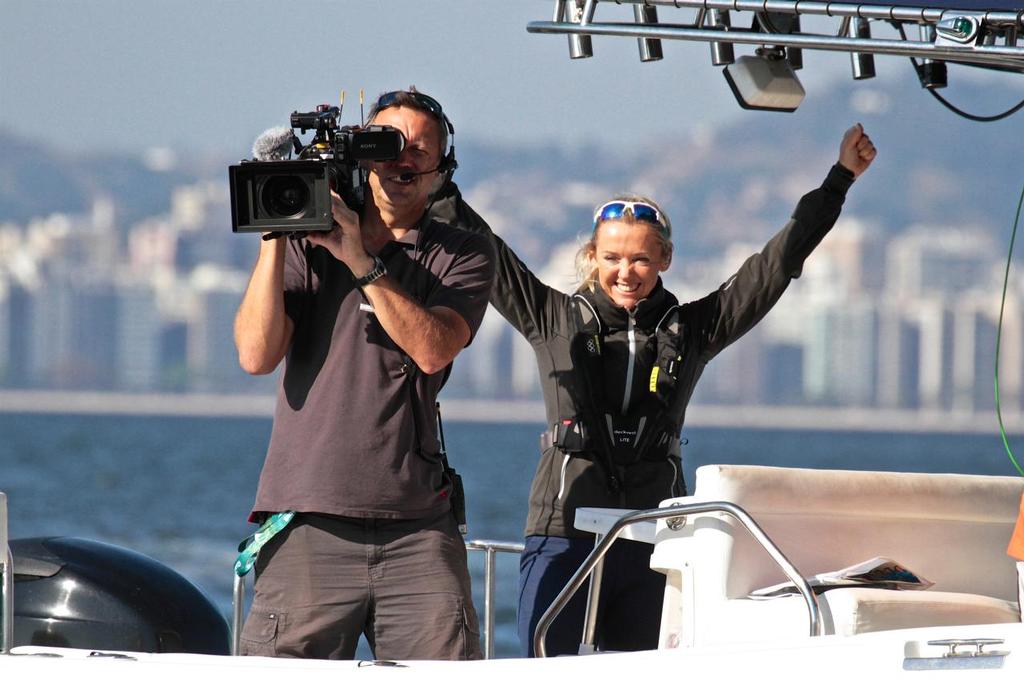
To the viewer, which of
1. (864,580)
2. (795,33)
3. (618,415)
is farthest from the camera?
(618,415)

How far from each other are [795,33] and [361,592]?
1.73 metres

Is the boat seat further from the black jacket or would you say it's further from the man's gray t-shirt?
the man's gray t-shirt

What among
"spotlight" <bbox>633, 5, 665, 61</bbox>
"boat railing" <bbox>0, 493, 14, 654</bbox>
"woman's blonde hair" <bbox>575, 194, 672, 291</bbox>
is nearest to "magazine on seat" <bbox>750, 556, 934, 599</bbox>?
"woman's blonde hair" <bbox>575, 194, 672, 291</bbox>

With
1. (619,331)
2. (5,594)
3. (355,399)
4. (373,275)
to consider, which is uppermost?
(373,275)

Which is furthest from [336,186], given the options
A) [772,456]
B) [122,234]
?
[122,234]

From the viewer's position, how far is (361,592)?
11.4ft

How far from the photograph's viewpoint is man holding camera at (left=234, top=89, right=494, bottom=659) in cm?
342

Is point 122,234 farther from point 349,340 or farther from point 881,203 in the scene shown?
point 349,340

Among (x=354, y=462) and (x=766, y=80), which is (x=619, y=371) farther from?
(x=354, y=462)

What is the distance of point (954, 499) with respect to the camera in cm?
391

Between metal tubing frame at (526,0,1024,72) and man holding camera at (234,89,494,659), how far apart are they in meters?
0.82

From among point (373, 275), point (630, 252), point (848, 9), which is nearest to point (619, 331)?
point (630, 252)

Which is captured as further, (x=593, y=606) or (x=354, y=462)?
(x=593, y=606)

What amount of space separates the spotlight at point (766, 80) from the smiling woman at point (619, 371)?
0.23m
